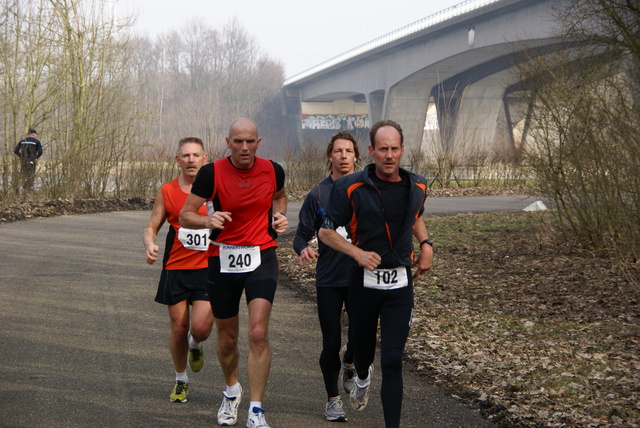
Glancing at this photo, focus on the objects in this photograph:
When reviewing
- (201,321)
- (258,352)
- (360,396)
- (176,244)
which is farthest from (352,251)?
(176,244)

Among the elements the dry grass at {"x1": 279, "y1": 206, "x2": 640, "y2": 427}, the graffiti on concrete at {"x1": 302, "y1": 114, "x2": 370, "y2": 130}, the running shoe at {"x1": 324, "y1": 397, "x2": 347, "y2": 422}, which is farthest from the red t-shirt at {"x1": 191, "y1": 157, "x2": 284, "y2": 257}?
the graffiti on concrete at {"x1": 302, "y1": 114, "x2": 370, "y2": 130}

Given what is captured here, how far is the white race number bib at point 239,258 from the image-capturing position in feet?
18.1

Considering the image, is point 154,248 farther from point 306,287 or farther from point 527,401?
point 306,287

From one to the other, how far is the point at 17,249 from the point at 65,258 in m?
1.56

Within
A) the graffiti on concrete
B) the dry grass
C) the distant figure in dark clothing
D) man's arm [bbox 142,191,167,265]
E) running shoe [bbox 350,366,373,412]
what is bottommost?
the dry grass

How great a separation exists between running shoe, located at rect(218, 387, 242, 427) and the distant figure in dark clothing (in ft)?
63.0

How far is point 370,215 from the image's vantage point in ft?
16.4

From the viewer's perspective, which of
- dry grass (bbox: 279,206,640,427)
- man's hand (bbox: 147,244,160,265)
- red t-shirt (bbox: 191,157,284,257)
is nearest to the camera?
red t-shirt (bbox: 191,157,284,257)

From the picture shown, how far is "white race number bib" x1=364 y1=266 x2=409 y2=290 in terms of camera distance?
16.6ft

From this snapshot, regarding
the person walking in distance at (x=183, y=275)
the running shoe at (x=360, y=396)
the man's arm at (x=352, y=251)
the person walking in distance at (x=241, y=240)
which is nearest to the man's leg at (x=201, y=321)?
the person walking in distance at (x=183, y=275)

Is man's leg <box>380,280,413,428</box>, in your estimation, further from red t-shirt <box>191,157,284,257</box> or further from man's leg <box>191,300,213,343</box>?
man's leg <box>191,300,213,343</box>

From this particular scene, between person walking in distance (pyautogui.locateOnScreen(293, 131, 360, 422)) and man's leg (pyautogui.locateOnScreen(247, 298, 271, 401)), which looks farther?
person walking in distance (pyautogui.locateOnScreen(293, 131, 360, 422))

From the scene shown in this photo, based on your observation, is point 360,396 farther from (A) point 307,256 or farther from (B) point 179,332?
(B) point 179,332

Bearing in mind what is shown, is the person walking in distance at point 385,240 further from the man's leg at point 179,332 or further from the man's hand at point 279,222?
the man's leg at point 179,332
